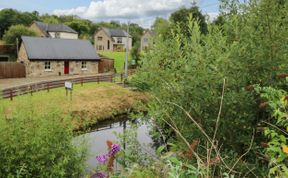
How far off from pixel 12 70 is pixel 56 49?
543 cm

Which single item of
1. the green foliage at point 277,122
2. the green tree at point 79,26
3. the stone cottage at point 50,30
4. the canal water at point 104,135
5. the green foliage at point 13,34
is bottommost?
the canal water at point 104,135

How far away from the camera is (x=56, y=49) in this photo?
34188mm

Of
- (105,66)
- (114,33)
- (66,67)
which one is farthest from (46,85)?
(114,33)

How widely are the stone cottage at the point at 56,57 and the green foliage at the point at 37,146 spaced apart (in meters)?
25.2

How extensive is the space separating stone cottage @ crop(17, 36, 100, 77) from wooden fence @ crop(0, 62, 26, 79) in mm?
600

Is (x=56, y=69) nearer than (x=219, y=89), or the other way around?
(x=219, y=89)

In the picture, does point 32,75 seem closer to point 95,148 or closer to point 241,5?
point 95,148

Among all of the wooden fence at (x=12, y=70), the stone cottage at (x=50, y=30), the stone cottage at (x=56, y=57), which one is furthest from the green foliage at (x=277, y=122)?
the stone cottage at (x=50, y=30)

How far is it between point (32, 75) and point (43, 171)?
86.3 feet

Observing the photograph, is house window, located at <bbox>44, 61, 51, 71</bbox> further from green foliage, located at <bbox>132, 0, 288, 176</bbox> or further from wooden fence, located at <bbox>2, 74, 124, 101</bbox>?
green foliage, located at <bbox>132, 0, 288, 176</bbox>

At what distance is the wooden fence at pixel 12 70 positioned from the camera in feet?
100

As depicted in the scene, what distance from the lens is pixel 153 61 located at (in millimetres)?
4773

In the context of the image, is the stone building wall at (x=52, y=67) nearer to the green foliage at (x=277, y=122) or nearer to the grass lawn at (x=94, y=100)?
the grass lawn at (x=94, y=100)

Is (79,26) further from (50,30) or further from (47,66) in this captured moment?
(47,66)
